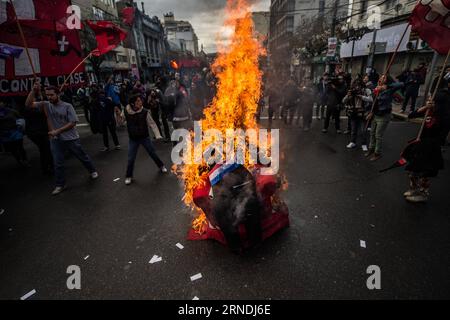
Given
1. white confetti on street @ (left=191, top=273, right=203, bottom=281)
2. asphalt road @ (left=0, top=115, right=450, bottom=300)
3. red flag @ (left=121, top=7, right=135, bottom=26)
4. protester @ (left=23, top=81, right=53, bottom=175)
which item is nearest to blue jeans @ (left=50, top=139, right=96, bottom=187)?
asphalt road @ (left=0, top=115, right=450, bottom=300)

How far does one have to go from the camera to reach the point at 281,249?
11.7ft

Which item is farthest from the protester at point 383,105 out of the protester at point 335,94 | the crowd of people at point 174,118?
the protester at point 335,94

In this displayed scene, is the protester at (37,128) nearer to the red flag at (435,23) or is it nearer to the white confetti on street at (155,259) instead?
the white confetti on street at (155,259)

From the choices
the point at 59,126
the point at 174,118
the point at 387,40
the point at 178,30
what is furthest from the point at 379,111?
the point at 178,30

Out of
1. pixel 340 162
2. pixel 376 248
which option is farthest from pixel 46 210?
pixel 340 162

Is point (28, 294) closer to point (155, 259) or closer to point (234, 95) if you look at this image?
point (155, 259)

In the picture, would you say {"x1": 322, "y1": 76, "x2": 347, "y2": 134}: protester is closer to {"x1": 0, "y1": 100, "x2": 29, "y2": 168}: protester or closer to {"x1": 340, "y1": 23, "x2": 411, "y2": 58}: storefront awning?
{"x1": 0, "y1": 100, "x2": 29, "y2": 168}: protester

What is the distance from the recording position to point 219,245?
372 cm

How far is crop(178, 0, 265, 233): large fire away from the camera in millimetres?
4477

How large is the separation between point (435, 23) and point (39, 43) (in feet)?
28.7

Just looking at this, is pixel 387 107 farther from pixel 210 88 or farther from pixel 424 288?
pixel 210 88

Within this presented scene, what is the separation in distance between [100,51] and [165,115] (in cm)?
286

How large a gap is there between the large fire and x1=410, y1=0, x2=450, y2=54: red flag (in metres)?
3.57

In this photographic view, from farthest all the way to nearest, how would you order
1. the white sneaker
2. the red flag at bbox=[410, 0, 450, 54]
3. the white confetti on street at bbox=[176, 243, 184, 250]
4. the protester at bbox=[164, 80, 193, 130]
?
1. the protester at bbox=[164, 80, 193, 130]
2. the white sneaker
3. the red flag at bbox=[410, 0, 450, 54]
4. the white confetti on street at bbox=[176, 243, 184, 250]
